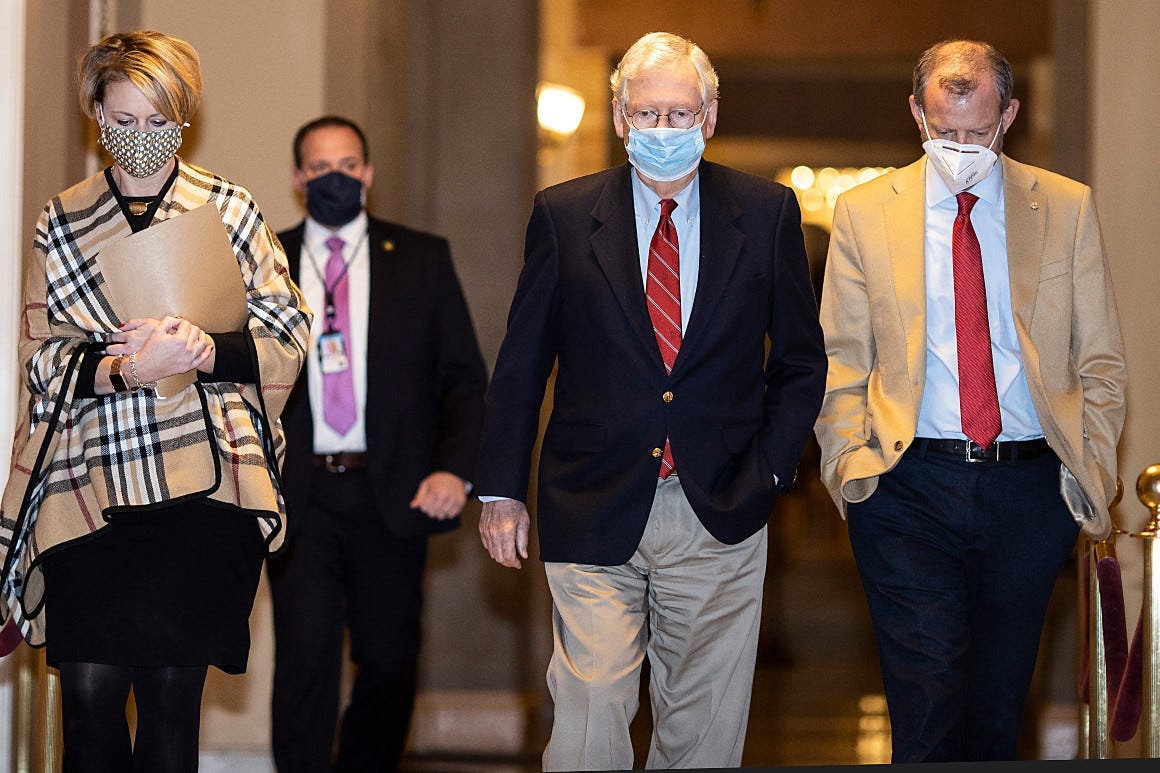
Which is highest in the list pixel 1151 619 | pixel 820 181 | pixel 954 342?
pixel 820 181

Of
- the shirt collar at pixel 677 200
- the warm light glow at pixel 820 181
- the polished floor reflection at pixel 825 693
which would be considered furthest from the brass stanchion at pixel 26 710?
the warm light glow at pixel 820 181

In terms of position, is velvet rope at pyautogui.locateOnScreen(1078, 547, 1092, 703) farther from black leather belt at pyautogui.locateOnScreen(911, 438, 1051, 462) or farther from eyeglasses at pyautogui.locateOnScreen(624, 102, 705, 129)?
eyeglasses at pyautogui.locateOnScreen(624, 102, 705, 129)

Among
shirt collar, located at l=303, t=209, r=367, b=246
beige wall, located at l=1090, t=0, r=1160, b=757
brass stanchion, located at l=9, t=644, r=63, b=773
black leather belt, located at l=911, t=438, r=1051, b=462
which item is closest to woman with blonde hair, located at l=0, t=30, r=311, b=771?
brass stanchion, located at l=9, t=644, r=63, b=773

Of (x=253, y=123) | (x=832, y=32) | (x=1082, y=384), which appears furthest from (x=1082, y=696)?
(x=832, y=32)

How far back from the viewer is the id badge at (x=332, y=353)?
16.2ft

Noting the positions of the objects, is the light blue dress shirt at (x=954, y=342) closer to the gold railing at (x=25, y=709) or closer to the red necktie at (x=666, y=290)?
the red necktie at (x=666, y=290)

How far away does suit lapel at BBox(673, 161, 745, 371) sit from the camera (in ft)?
11.8

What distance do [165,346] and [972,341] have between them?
1.89 m

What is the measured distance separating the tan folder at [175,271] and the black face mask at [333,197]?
146 centimetres

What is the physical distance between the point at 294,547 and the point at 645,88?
2.00 metres

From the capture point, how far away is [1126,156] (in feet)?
19.2

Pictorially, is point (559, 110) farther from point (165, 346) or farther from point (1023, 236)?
point (165, 346)

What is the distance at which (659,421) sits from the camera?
3.57m

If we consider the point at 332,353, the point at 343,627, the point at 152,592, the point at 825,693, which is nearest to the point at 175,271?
the point at 152,592
